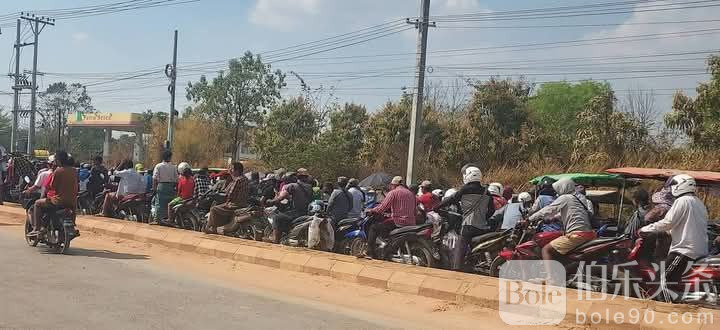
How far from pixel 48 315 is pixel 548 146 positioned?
74.6 ft

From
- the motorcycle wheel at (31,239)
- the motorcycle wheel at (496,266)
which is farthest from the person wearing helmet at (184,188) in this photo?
the motorcycle wheel at (496,266)

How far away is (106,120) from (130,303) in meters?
61.6

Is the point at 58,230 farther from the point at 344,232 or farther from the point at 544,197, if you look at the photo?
the point at 544,197

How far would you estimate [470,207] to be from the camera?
9.51 metres

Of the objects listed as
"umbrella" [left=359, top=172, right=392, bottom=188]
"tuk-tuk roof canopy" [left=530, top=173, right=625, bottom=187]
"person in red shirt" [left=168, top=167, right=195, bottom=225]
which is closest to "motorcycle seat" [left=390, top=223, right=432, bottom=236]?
"tuk-tuk roof canopy" [left=530, top=173, right=625, bottom=187]

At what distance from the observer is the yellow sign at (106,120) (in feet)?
203

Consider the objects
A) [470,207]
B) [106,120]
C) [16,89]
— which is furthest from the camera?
[106,120]

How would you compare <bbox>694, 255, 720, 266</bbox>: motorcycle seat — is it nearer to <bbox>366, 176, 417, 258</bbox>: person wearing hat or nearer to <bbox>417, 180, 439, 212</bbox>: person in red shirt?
<bbox>366, 176, 417, 258</bbox>: person wearing hat

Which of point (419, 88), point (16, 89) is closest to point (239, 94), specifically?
point (16, 89)

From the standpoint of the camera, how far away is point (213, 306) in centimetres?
735

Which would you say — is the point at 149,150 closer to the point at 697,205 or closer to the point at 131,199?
the point at 131,199

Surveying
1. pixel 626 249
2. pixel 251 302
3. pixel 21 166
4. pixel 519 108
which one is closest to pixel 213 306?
pixel 251 302

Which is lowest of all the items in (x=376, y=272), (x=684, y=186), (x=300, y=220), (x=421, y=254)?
(x=376, y=272)

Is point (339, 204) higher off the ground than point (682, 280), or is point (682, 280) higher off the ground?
point (339, 204)
